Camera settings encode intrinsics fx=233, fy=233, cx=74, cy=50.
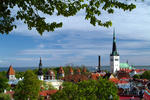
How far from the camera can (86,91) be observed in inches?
1020

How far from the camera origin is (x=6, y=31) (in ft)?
26.4

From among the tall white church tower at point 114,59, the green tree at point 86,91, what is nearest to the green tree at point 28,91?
the green tree at point 86,91

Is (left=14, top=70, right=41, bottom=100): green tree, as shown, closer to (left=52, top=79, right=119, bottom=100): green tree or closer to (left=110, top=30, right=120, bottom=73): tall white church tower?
(left=52, top=79, right=119, bottom=100): green tree

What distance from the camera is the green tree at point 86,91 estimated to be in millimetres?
24359

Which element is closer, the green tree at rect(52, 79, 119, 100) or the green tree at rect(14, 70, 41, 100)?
the green tree at rect(52, 79, 119, 100)

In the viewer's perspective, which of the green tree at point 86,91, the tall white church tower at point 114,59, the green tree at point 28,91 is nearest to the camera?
the green tree at point 86,91

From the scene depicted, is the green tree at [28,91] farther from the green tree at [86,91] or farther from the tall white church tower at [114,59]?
the tall white church tower at [114,59]

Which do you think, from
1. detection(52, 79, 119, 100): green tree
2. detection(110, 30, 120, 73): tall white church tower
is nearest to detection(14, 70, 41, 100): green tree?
detection(52, 79, 119, 100): green tree

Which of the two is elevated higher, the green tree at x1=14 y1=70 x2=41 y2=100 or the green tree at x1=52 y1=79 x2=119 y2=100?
the green tree at x1=52 y1=79 x2=119 y2=100

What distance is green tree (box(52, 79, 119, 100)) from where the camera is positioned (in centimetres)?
2436

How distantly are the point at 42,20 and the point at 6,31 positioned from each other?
1.37m

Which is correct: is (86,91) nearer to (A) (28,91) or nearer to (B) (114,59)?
(A) (28,91)

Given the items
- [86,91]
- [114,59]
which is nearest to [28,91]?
[86,91]

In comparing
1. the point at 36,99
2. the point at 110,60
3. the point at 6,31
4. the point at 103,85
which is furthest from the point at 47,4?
the point at 110,60
